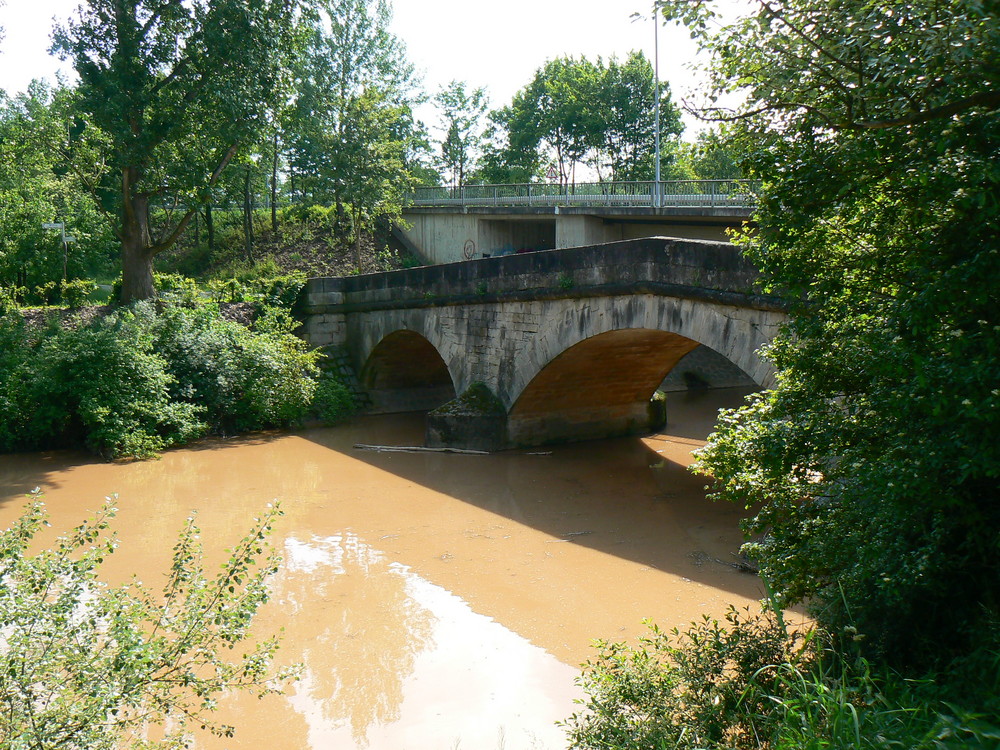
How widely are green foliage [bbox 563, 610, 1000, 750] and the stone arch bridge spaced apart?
534 cm

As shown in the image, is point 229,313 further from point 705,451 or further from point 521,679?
point 705,451

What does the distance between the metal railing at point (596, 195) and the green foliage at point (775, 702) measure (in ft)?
43.4

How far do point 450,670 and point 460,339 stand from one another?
919 centimetres

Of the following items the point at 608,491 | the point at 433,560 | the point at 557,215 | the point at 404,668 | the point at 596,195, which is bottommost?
the point at 404,668

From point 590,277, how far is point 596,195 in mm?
13270

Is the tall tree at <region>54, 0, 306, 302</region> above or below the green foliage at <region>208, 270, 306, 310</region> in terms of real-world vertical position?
above

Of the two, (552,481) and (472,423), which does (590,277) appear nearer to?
(552,481)

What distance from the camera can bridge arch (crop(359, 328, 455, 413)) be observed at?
Answer: 1888 centimetres

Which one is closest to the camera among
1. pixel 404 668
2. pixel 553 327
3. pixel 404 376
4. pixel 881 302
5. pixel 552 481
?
pixel 881 302

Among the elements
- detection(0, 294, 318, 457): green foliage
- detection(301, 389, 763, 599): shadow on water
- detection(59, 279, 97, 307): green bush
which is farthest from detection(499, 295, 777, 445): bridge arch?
detection(59, 279, 97, 307): green bush

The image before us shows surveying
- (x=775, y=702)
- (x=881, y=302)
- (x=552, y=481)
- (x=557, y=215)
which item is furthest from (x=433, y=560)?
(x=557, y=215)

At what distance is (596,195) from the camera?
25.0 m

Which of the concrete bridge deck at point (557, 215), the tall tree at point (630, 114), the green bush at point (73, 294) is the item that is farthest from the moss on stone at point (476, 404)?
the tall tree at point (630, 114)

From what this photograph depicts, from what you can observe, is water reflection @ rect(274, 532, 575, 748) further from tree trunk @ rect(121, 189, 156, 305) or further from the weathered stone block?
tree trunk @ rect(121, 189, 156, 305)
